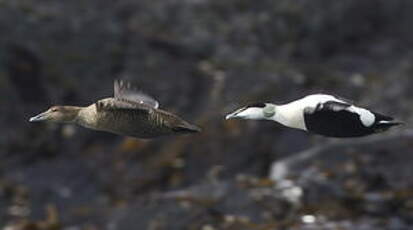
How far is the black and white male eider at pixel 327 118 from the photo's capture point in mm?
3973

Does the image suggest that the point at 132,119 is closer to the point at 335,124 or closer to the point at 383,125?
the point at 335,124

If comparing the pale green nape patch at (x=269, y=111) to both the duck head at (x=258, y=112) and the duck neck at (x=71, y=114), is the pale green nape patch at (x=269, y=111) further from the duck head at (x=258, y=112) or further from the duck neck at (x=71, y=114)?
the duck neck at (x=71, y=114)

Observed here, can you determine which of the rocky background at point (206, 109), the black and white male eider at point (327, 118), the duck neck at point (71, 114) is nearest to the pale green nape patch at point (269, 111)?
the black and white male eider at point (327, 118)

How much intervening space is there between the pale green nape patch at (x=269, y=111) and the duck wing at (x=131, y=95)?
0.44 metres

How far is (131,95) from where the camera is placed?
14.6ft

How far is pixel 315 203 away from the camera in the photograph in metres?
11.1

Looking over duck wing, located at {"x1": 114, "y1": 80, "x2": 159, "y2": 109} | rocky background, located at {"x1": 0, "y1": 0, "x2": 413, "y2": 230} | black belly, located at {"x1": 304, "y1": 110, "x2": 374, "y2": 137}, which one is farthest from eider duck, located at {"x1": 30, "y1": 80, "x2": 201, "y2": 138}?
rocky background, located at {"x1": 0, "y1": 0, "x2": 413, "y2": 230}

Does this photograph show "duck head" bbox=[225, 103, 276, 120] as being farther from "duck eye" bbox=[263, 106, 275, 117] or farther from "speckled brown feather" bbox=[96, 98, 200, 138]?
"speckled brown feather" bbox=[96, 98, 200, 138]

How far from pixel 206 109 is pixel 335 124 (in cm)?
1007

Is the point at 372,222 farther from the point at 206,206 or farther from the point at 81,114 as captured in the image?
the point at 81,114

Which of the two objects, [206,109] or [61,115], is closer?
[61,115]

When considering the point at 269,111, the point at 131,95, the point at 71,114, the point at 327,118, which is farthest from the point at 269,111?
the point at 71,114

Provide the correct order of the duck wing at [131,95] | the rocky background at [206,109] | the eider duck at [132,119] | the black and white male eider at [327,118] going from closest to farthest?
the black and white male eider at [327,118] → the eider duck at [132,119] → the duck wing at [131,95] → the rocky background at [206,109]

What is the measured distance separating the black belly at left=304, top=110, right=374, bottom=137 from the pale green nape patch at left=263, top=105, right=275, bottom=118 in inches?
5.1
